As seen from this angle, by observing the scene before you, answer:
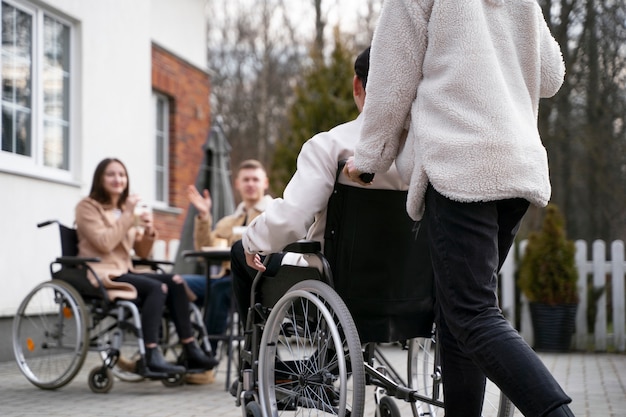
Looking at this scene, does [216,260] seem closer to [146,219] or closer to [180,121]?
[146,219]

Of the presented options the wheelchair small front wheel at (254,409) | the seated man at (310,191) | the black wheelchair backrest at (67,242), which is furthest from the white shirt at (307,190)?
the black wheelchair backrest at (67,242)

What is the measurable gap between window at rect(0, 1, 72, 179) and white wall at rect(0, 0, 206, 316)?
13 cm

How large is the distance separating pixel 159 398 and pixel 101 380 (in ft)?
1.42

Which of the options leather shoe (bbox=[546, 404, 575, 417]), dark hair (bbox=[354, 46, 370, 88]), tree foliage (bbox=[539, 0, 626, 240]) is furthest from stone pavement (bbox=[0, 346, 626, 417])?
tree foliage (bbox=[539, 0, 626, 240])

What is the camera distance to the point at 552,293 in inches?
352

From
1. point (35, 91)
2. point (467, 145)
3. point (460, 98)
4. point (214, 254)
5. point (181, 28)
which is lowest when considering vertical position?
point (214, 254)

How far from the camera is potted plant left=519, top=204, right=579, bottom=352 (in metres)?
8.89

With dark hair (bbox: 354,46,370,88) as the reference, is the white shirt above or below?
below

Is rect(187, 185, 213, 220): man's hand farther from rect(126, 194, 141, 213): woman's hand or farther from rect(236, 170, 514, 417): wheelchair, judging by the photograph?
rect(236, 170, 514, 417): wheelchair

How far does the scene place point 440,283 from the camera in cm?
284

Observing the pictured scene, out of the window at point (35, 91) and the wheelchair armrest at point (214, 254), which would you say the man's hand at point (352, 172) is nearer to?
the wheelchair armrest at point (214, 254)

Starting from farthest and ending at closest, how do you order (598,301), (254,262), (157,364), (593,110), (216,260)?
1. (593,110)
2. (598,301)
3. (216,260)
4. (157,364)
5. (254,262)

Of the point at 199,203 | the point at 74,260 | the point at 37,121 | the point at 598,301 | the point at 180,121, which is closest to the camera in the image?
the point at 74,260

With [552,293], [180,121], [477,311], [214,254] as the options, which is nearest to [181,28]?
[180,121]
